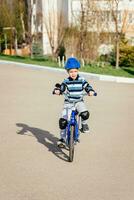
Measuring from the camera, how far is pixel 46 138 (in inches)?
287

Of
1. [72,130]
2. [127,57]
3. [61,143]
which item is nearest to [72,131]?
[72,130]

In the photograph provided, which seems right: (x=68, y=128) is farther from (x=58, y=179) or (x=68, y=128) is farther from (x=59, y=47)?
(x=59, y=47)

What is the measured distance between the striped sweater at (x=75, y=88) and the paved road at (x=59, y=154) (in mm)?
898

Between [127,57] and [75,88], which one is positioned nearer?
[75,88]

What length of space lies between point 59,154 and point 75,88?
107cm

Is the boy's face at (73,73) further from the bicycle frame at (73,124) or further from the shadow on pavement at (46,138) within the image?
the shadow on pavement at (46,138)

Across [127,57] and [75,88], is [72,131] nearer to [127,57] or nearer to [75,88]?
[75,88]

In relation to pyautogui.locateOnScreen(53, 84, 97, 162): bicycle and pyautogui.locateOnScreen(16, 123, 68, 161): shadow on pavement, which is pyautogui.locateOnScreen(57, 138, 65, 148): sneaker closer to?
pyautogui.locateOnScreen(16, 123, 68, 161): shadow on pavement

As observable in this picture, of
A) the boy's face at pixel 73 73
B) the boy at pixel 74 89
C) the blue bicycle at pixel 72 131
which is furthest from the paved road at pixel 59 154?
the boy's face at pixel 73 73

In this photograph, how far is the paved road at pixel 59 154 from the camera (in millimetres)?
4812

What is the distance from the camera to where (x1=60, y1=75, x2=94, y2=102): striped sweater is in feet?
19.4

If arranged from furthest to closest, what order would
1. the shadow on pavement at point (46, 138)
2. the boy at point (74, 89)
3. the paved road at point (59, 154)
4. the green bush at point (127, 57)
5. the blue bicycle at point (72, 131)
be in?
the green bush at point (127, 57) → the shadow on pavement at point (46, 138) → the boy at point (74, 89) → the blue bicycle at point (72, 131) → the paved road at point (59, 154)

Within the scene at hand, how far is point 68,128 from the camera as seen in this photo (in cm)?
593

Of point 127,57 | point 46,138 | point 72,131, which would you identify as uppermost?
point 72,131
